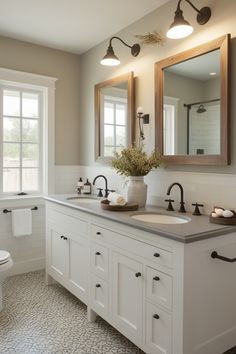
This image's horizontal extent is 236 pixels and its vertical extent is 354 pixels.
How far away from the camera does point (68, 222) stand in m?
2.55

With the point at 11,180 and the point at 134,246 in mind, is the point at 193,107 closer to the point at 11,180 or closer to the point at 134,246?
the point at 134,246

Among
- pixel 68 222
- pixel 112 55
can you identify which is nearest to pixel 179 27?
pixel 112 55

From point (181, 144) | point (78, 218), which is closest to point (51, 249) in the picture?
point (78, 218)

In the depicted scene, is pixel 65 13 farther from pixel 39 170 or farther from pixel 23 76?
pixel 39 170

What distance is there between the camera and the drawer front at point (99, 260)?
2.08m

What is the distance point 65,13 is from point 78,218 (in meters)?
1.81

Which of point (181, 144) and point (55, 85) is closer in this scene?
point (181, 144)

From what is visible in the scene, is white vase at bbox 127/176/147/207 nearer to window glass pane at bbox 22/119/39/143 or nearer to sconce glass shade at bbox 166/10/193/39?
sconce glass shade at bbox 166/10/193/39

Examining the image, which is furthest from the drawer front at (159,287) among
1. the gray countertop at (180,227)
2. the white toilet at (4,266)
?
the white toilet at (4,266)

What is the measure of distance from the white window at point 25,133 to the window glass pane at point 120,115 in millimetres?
885

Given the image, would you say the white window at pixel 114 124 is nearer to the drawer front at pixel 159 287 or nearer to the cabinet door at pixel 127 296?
the cabinet door at pixel 127 296

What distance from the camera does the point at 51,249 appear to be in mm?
2867

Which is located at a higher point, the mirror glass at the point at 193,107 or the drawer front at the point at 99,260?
the mirror glass at the point at 193,107

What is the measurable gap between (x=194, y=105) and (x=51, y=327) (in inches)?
77.6
